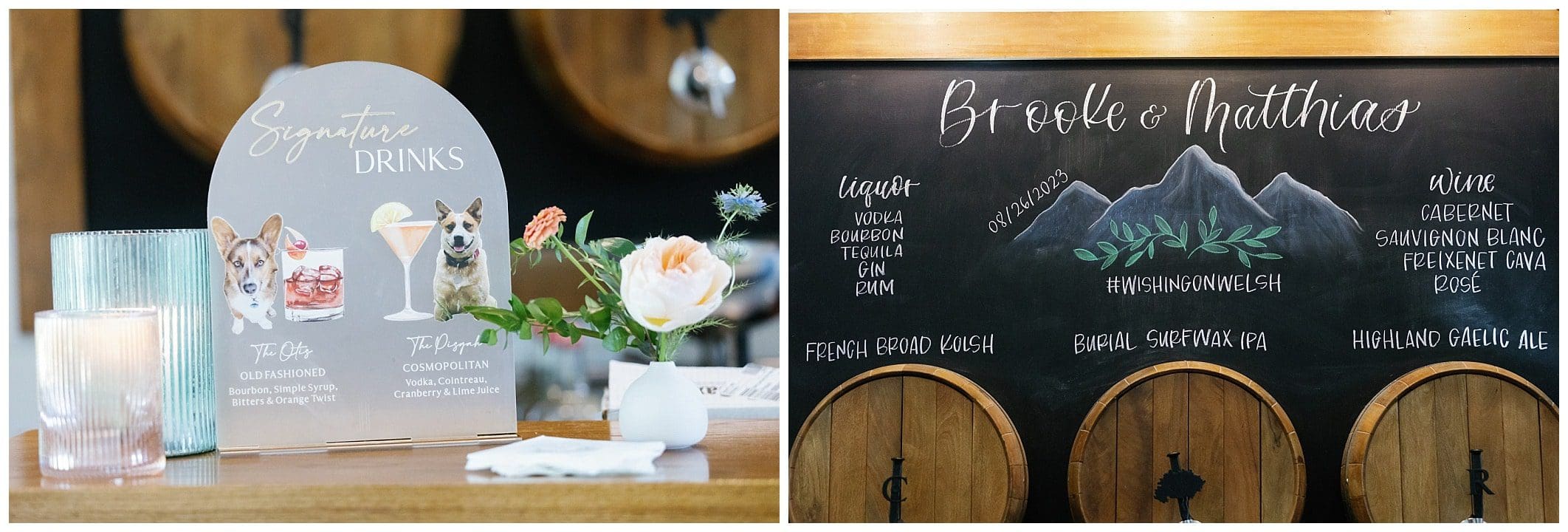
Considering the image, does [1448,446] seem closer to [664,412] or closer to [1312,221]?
[1312,221]

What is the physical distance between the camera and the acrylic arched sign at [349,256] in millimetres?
1255

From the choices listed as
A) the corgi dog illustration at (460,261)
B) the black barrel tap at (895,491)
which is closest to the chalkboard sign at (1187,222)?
the black barrel tap at (895,491)

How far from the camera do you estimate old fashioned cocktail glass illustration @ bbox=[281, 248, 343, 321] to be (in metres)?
1.26

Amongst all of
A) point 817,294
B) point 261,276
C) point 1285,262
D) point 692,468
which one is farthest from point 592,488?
point 1285,262

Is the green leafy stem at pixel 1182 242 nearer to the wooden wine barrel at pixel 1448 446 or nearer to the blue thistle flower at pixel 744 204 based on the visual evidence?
the wooden wine barrel at pixel 1448 446

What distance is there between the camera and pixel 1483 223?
242 centimetres

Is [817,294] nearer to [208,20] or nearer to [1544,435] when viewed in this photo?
[208,20]

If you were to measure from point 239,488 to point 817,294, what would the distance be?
1511 mm

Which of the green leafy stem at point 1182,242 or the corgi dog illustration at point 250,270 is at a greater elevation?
the green leafy stem at point 1182,242

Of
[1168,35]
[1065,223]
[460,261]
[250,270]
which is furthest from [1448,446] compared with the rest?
[250,270]

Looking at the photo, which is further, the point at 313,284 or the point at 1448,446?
the point at 1448,446

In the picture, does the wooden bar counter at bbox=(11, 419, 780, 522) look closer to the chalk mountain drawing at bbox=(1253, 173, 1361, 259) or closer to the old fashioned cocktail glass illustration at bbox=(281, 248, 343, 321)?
the old fashioned cocktail glass illustration at bbox=(281, 248, 343, 321)

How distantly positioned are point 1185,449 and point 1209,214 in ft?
1.89

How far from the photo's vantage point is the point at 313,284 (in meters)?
1.26
